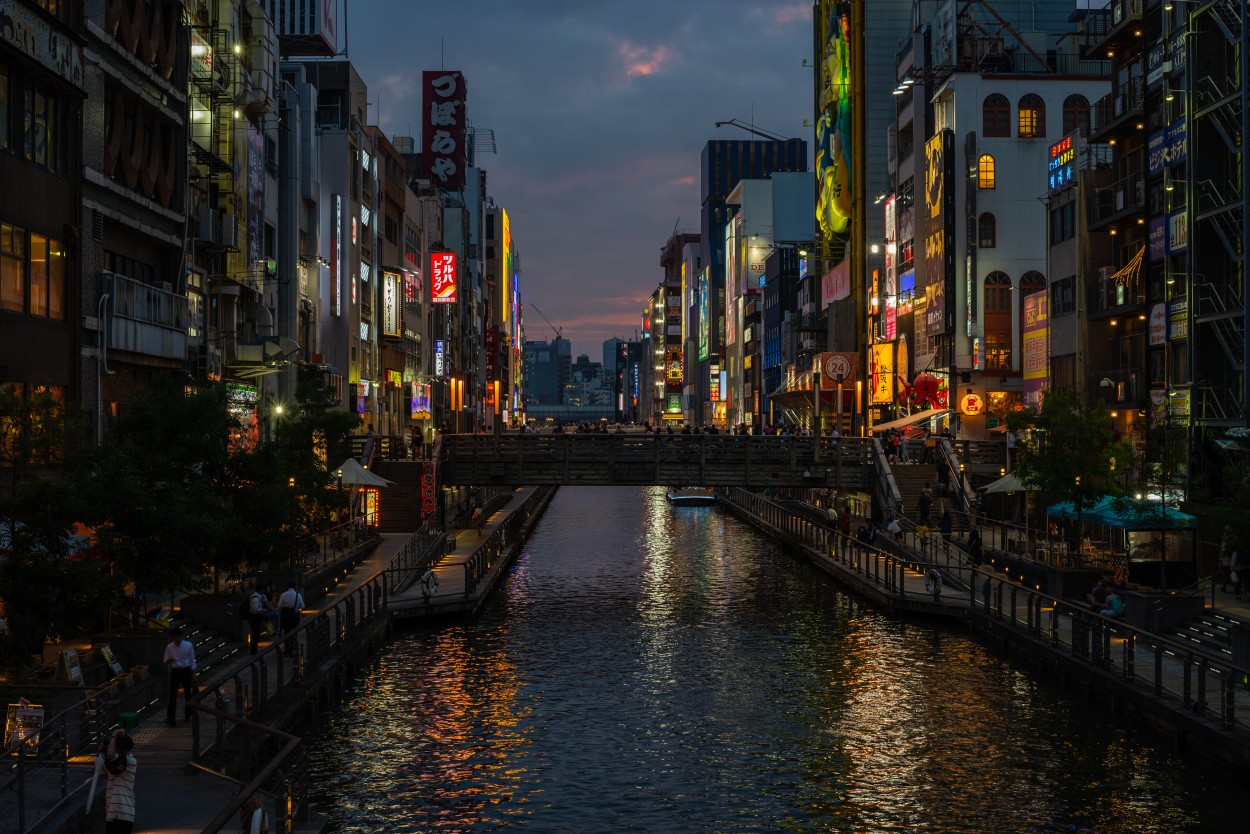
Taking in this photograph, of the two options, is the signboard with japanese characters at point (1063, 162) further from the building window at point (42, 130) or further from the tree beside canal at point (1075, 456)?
the building window at point (42, 130)

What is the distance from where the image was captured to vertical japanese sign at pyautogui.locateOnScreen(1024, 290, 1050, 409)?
76312mm

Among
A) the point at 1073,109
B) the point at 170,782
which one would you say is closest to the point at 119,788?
the point at 170,782

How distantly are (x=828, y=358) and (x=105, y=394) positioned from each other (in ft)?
250

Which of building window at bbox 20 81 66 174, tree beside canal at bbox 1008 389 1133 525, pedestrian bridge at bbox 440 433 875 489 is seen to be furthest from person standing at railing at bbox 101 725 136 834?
pedestrian bridge at bbox 440 433 875 489

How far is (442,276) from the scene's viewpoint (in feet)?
445

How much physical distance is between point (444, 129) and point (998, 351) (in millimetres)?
74930

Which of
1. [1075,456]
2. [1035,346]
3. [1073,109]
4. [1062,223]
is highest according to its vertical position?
[1073,109]

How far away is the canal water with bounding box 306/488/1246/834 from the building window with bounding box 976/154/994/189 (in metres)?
48.2

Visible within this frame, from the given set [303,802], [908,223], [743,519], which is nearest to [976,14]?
[908,223]

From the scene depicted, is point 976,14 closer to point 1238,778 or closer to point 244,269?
point 244,269

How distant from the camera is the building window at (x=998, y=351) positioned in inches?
3499

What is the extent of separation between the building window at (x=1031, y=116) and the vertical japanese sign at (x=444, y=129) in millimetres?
63089

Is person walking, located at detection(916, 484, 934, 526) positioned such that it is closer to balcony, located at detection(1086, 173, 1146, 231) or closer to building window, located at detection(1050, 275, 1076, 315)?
balcony, located at detection(1086, 173, 1146, 231)

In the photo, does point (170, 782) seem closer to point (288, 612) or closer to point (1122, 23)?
point (288, 612)
